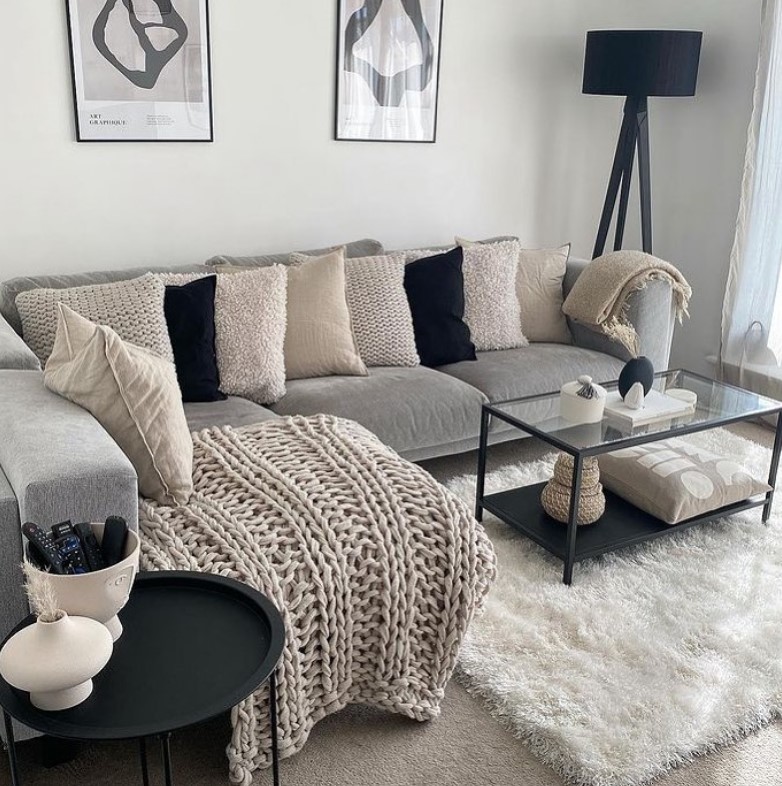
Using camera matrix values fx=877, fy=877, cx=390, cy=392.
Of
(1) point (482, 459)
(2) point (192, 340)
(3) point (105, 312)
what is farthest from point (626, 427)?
(3) point (105, 312)

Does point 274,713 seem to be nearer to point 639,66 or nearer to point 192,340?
point 192,340

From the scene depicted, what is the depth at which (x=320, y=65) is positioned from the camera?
3.62 m

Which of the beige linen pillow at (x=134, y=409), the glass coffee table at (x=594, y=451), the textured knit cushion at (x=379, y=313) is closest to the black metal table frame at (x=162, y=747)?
the beige linen pillow at (x=134, y=409)

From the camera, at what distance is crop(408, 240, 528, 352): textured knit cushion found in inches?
141

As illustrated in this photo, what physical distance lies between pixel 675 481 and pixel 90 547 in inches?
76.7

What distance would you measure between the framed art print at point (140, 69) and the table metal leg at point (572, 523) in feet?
6.53

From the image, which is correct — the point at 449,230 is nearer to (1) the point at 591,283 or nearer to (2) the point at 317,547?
(1) the point at 591,283

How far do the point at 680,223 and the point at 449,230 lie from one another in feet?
4.14

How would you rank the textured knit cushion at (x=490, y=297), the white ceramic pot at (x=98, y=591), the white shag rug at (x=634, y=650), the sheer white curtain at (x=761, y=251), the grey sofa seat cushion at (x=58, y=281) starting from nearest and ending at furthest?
the white ceramic pot at (x=98, y=591) → the white shag rug at (x=634, y=650) → the grey sofa seat cushion at (x=58, y=281) → the textured knit cushion at (x=490, y=297) → the sheer white curtain at (x=761, y=251)

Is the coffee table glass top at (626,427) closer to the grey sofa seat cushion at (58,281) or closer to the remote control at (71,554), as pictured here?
the grey sofa seat cushion at (58,281)

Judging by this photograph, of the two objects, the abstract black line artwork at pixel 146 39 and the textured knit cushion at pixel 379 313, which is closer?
the abstract black line artwork at pixel 146 39

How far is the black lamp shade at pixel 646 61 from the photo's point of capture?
3771 millimetres

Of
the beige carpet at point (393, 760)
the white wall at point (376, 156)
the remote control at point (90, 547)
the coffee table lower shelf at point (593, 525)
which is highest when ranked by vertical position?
the white wall at point (376, 156)

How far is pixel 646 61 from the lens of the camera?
149 inches
